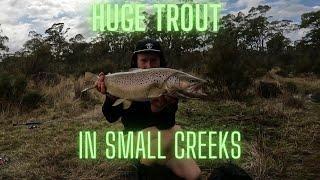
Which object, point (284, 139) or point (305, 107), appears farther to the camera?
point (305, 107)

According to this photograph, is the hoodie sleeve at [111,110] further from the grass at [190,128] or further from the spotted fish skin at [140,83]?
the grass at [190,128]

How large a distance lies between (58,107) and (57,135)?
3.02 meters

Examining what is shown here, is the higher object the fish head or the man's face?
the man's face

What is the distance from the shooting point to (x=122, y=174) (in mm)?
5348

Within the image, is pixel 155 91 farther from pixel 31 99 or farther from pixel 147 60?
pixel 31 99

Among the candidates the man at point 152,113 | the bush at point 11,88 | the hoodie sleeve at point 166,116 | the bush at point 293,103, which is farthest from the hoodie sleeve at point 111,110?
the bush at point 11,88

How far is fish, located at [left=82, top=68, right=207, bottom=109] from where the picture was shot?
3.44 meters

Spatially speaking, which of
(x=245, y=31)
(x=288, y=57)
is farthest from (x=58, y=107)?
(x=245, y=31)

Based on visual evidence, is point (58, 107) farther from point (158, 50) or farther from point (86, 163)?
point (158, 50)

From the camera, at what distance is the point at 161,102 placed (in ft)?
12.8

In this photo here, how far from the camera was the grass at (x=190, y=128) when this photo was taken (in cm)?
550

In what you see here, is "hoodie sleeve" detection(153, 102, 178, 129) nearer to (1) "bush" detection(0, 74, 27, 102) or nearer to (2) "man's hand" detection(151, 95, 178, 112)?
(2) "man's hand" detection(151, 95, 178, 112)

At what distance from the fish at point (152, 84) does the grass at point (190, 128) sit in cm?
181

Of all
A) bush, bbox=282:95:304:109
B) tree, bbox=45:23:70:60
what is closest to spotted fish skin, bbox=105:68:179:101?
bush, bbox=282:95:304:109
